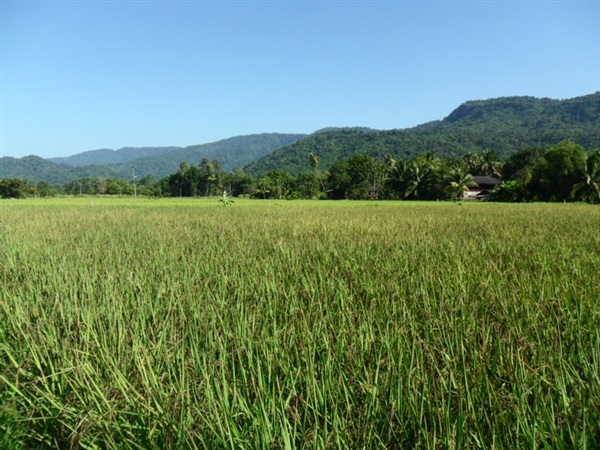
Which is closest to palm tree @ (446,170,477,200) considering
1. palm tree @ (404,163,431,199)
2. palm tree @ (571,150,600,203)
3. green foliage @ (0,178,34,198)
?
palm tree @ (404,163,431,199)

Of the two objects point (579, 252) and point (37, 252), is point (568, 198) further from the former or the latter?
point (37, 252)

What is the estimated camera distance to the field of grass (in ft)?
3.95

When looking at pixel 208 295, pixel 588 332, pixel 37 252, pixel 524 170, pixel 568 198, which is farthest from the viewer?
pixel 524 170

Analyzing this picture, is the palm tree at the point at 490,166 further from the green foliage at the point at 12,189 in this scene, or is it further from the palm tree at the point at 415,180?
the green foliage at the point at 12,189

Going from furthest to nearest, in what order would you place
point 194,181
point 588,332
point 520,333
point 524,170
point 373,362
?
point 194,181 → point 524,170 → point 588,332 → point 520,333 → point 373,362

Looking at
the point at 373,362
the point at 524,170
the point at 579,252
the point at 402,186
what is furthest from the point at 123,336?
the point at 524,170

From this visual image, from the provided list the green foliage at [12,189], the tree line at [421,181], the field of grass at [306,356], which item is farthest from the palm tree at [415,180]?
the green foliage at [12,189]

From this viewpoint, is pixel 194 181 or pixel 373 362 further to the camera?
pixel 194 181

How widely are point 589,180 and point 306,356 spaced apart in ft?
161

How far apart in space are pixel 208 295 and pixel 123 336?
0.86m

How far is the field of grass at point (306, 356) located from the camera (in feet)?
3.95

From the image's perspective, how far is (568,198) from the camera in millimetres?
42219

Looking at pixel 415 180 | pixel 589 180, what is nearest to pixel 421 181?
pixel 415 180

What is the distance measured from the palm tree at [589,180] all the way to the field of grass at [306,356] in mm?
44293
